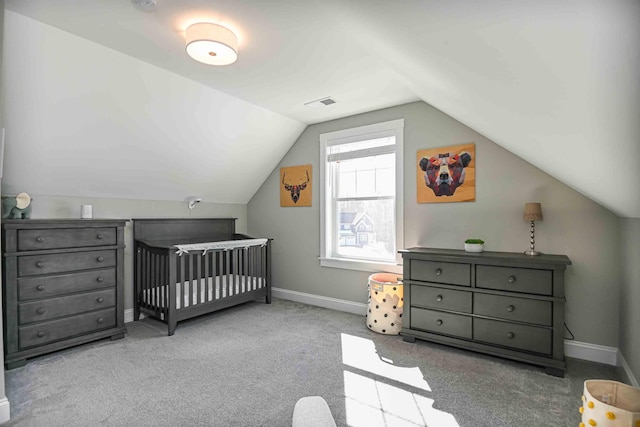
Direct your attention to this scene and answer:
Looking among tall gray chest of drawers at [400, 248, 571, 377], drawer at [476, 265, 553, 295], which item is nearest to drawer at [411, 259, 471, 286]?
tall gray chest of drawers at [400, 248, 571, 377]

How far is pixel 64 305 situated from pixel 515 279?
146 inches

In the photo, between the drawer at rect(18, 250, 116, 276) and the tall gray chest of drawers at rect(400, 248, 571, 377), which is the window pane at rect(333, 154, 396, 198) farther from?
the drawer at rect(18, 250, 116, 276)

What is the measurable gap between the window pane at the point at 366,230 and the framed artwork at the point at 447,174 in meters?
0.45

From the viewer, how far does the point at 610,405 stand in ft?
4.47

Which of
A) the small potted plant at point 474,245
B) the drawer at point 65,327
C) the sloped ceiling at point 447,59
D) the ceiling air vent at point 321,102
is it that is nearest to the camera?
the sloped ceiling at point 447,59

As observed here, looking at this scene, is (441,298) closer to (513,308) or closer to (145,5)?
(513,308)

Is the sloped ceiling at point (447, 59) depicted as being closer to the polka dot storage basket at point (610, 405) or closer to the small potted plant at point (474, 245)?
the small potted plant at point (474, 245)

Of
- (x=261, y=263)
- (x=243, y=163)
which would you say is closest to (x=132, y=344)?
(x=261, y=263)

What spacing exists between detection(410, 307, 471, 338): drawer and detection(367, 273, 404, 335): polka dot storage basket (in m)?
0.22

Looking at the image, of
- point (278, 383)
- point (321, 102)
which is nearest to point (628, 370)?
point (278, 383)

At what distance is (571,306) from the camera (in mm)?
2699

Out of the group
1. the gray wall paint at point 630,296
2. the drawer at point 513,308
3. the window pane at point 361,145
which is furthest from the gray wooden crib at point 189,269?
the gray wall paint at point 630,296

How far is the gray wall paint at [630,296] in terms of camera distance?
2074 mm

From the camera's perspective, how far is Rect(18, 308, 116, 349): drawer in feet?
8.23
